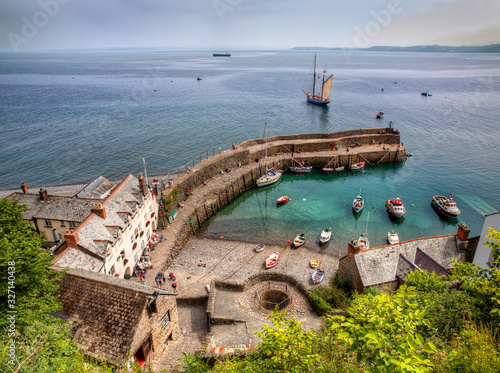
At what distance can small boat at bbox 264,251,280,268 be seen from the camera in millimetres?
33469

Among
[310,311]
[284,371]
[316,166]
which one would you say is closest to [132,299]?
[284,371]

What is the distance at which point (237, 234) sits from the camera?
137 feet

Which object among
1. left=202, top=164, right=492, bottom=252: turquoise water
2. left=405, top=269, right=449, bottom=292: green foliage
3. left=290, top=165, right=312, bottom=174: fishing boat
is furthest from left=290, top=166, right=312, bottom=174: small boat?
left=405, top=269, right=449, bottom=292: green foliage

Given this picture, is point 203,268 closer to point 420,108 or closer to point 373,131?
point 373,131

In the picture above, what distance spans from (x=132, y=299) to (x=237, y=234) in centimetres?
2471

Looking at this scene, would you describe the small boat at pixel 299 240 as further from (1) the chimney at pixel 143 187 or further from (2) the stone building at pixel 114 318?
(2) the stone building at pixel 114 318

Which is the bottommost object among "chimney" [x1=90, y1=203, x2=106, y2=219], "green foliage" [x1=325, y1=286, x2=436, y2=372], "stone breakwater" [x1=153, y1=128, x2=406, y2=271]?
"stone breakwater" [x1=153, y1=128, x2=406, y2=271]

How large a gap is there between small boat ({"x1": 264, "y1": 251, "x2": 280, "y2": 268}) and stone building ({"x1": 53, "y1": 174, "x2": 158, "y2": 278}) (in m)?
13.5

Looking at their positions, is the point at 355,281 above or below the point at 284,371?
below

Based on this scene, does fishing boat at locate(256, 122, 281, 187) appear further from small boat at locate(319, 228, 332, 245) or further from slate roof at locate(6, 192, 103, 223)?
slate roof at locate(6, 192, 103, 223)

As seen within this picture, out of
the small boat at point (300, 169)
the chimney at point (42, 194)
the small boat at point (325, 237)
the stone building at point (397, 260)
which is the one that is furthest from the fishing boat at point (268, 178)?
the chimney at point (42, 194)

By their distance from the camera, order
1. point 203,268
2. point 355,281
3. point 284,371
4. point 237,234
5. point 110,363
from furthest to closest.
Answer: point 237,234 → point 203,268 → point 355,281 → point 110,363 → point 284,371

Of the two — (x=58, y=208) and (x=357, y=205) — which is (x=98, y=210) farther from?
(x=357, y=205)

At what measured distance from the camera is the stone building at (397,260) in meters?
23.2
